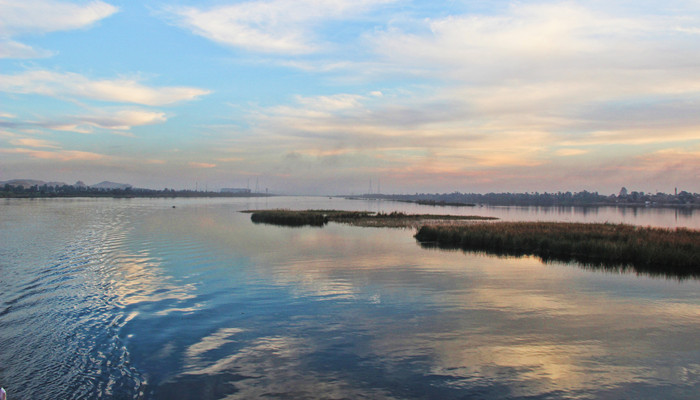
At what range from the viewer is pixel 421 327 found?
1407 centimetres

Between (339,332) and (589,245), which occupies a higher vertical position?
(589,245)

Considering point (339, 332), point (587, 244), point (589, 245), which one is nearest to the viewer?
point (339, 332)

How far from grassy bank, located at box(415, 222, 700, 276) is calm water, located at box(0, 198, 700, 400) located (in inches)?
230

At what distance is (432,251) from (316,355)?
25.0 m

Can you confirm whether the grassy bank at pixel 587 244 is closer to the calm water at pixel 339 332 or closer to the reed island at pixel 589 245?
the reed island at pixel 589 245

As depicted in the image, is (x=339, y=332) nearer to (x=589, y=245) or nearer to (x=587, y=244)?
(x=589, y=245)

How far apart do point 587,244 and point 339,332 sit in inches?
1115

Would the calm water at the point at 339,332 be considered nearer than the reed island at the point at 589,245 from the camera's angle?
Yes

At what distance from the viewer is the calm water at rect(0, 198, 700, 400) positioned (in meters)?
9.80

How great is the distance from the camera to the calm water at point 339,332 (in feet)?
32.1

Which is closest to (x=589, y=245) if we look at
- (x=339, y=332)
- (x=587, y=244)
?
(x=587, y=244)

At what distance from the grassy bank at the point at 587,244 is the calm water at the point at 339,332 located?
5850 mm

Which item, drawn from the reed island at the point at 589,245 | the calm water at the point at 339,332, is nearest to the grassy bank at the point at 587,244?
the reed island at the point at 589,245

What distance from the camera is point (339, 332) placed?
13531mm
